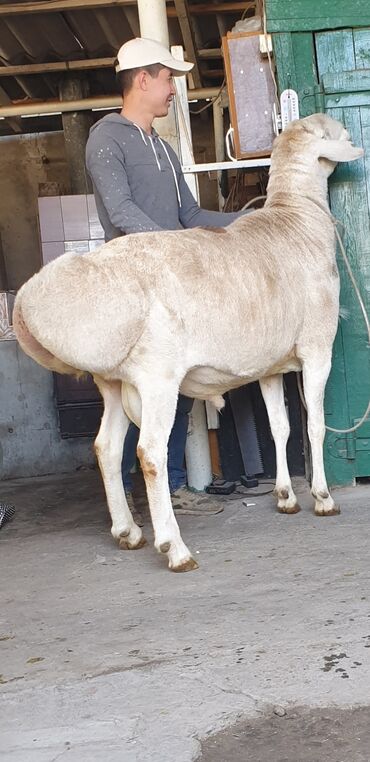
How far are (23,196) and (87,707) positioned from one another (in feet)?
41.8

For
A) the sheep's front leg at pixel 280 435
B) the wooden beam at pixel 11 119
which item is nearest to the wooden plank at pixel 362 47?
the sheep's front leg at pixel 280 435

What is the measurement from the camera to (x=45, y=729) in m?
2.91

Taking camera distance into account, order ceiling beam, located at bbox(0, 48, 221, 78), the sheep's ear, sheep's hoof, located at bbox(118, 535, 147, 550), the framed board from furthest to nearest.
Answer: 1. ceiling beam, located at bbox(0, 48, 221, 78)
2. the framed board
3. the sheep's ear
4. sheep's hoof, located at bbox(118, 535, 147, 550)

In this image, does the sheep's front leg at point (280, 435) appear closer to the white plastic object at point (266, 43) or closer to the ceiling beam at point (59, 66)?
the white plastic object at point (266, 43)

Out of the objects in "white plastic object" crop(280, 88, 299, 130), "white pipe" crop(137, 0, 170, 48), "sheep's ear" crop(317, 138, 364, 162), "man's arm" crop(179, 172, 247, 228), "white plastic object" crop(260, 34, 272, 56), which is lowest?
"man's arm" crop(179, 172, 247, 228)

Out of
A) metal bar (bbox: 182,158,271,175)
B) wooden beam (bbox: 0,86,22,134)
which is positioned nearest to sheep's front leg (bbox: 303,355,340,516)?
metal bar (bbox: 182,158,271,175)

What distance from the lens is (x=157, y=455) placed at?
4.24m

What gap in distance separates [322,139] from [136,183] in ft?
3.14

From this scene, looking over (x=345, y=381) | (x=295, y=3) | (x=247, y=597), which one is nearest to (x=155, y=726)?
(x=247, y=597)

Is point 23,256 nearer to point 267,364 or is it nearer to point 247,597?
point 267,364

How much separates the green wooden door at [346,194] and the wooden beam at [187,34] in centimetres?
397

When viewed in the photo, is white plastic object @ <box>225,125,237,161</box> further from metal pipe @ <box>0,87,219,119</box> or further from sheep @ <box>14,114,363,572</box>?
metal pipe @ <box>0,87,219,119</box>

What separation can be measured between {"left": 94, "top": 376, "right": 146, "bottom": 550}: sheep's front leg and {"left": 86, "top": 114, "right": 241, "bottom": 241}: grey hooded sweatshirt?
790mm

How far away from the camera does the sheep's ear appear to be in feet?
16.6
